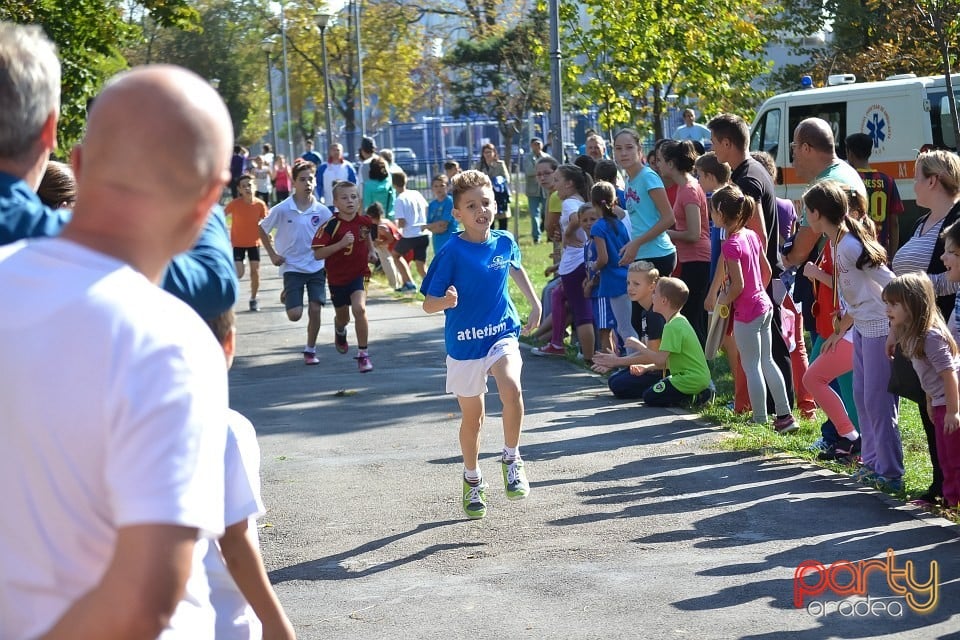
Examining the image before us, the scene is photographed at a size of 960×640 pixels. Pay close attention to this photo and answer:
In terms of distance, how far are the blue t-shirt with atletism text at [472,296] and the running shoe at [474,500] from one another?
27.8 inches

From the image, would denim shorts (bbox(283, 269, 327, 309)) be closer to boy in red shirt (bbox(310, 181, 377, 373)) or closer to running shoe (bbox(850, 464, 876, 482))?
boy in red shirt (bbox(310, 181, 377, 373))

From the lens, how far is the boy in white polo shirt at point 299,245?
13.3 m

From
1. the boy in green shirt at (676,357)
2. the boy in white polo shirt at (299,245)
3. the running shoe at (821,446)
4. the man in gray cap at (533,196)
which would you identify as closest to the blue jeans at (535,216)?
the man in gray cap at (533,196)

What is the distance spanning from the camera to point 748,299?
8.54 metres

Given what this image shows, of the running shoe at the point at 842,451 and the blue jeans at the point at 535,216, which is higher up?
the blue jeans at the point at 535,216

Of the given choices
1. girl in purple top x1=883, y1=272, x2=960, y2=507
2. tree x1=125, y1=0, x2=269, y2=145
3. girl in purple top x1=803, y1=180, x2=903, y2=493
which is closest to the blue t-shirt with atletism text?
girl in purple top x1=803, y1=180, x2=903, y2=493

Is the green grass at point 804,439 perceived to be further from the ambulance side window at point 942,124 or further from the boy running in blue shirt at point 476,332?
the ambulance side window at point 942,124

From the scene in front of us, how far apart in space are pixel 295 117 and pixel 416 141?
102ft

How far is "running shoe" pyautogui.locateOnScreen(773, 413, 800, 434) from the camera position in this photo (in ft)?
27.8

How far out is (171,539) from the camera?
5.24ft

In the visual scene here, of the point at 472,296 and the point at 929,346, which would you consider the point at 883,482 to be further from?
the point at 472,296

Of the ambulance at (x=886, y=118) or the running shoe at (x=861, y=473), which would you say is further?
the ambulance at (x=886, y=118)

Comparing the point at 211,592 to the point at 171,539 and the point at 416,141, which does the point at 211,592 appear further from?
the point at 416,141

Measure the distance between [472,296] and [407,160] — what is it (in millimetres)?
37512
